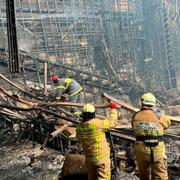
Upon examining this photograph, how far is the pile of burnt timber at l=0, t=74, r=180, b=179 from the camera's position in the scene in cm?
663

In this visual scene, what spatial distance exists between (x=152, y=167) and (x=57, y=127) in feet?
13.2

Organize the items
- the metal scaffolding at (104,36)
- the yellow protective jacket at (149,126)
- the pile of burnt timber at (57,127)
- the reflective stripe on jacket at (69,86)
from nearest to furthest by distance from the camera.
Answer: the yellow protective jacket at (149,126) < the pile of burnt timber at (57,127) < the reflective stripe on jacket at (69,86) < the metal scaffolding at (104,36)

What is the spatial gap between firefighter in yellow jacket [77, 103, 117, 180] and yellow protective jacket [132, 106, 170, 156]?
63 centimetres

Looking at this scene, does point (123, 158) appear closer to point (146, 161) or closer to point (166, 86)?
point (146, 161)

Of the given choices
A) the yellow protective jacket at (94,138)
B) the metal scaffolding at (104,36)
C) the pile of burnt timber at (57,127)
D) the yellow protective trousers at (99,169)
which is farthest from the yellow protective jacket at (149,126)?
the metal scaffolding at (104,36)

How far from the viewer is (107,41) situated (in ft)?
76.9

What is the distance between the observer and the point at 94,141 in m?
5.83

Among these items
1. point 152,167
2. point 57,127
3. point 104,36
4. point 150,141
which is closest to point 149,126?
point 150,141

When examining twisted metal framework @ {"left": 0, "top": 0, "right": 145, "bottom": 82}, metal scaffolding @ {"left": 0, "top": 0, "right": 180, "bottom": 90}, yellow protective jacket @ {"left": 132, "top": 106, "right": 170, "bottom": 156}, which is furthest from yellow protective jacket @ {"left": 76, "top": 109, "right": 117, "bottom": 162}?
twisted metal framework @ {"left": 0, "top": 0, "right": 145, "bottom": 82}

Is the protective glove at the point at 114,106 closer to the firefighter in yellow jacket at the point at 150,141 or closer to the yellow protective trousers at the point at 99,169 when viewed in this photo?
the firefighter in yellow jacket at the point at 150,141

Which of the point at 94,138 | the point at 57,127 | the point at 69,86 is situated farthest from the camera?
the point at 69,86

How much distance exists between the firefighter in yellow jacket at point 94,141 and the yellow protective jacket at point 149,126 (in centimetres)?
63

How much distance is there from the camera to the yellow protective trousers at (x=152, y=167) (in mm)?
5473

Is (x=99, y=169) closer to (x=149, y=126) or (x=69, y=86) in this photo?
(x=149, y=126)
